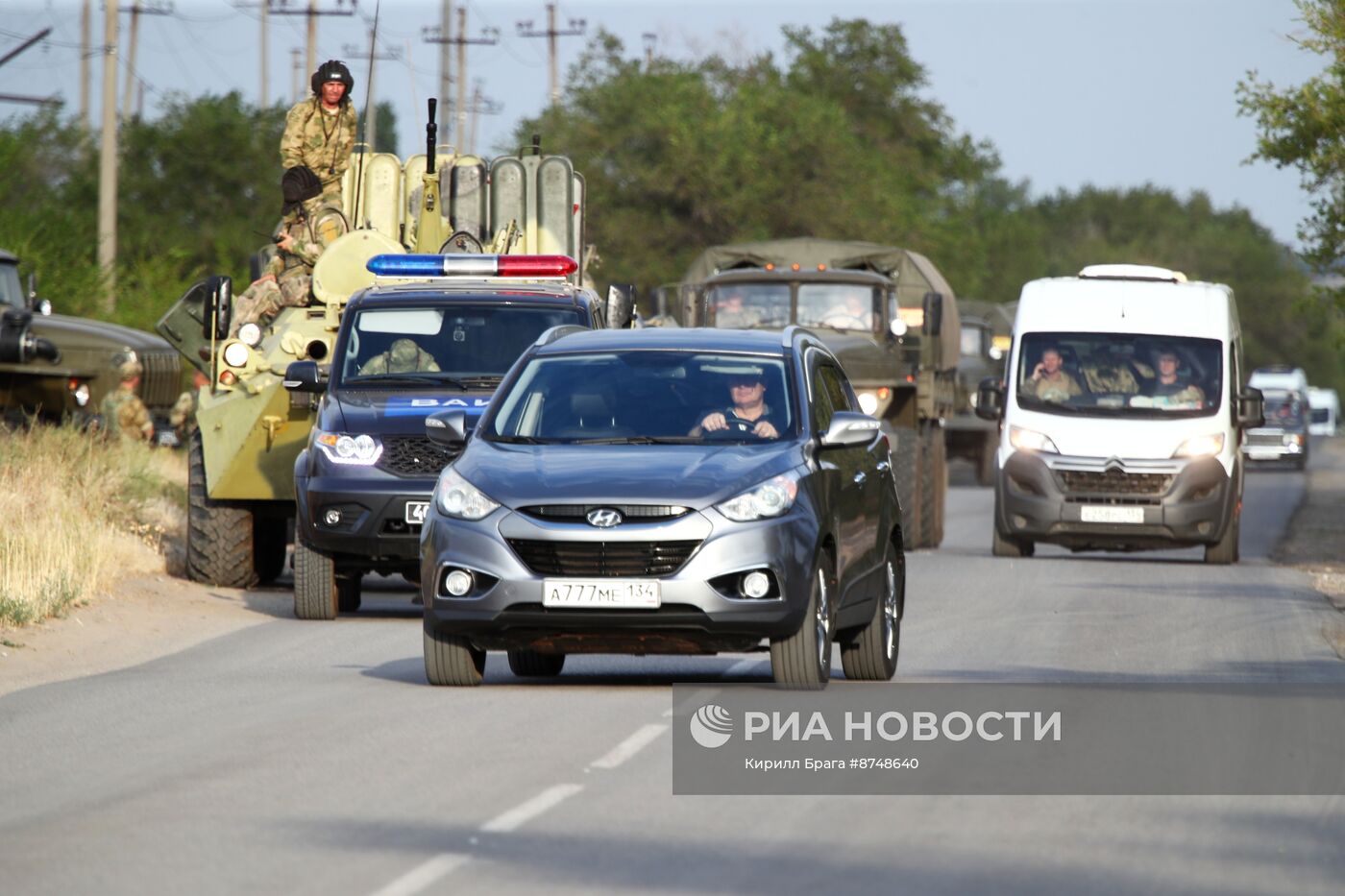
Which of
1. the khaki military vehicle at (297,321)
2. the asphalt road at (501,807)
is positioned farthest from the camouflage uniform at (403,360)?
the asphalt road at (501,807)

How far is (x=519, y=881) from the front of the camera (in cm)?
738

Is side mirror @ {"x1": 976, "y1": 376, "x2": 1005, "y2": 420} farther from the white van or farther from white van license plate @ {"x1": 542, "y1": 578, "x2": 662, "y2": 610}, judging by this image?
white van license plate @ {"x1": 542, "y1": 578, "x2": 662, "y2": 610}

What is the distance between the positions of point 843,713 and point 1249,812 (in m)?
2.62

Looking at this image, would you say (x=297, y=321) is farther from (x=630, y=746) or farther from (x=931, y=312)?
(x=630, y=746)

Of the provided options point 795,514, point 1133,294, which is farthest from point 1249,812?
point 1133,294

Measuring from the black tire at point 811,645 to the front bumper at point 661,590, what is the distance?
139 millimetres

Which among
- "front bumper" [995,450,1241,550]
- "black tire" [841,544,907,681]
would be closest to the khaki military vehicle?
"front bumper" [995,450,1241,550]

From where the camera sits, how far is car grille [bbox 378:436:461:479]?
52.7 ft

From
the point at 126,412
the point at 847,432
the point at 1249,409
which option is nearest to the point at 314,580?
the point at 847,432

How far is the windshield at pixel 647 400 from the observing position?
→ 12188 mm

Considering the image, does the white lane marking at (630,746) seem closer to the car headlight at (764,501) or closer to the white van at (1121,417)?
the car headlight at (764,501)

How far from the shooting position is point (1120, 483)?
23203mm

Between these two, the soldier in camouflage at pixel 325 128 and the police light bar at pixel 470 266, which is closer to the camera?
the police light bar at pixel 470 266

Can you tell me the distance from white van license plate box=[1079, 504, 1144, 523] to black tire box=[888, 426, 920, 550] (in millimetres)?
2294
